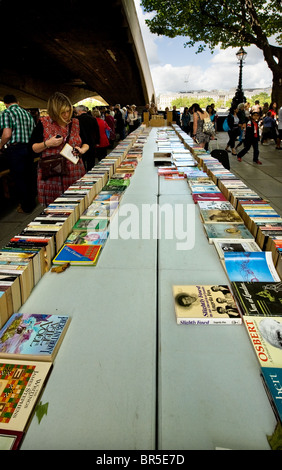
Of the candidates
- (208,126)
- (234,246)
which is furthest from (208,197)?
(208,126)

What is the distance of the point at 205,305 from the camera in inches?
53.2

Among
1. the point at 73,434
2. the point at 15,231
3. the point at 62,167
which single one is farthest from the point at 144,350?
the point at 15,231

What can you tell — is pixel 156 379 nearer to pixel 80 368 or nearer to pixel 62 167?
pixel 80 368

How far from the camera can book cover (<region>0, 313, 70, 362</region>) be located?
3.63 ft

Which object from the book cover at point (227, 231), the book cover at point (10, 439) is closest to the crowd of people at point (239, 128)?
the book cover at point (227, 231)

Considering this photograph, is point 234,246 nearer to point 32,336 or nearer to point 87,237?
point 87,237

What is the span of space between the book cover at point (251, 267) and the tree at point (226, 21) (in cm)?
1366

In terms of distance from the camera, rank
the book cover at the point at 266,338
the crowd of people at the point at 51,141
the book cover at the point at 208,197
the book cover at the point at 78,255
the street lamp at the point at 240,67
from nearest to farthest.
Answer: the book cover at the point at 266,338
the book cover at the point at 78,255
the book cover at the point at 208,197
the crowd of people at the point at 51,141
the street lamp at the point at 240,67

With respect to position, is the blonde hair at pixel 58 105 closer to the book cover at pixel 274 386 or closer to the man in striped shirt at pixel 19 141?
the man in striped shirt at pixel 19 141

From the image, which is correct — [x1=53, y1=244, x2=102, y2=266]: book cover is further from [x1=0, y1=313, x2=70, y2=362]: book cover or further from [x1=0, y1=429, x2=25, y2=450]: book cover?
[x1=0, y1=429, x2=25, y2=450]: book cover

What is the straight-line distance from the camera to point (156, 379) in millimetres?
1041

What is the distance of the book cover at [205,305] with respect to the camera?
128 centimetres

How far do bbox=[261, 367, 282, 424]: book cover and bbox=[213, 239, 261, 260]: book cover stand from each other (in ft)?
2.66

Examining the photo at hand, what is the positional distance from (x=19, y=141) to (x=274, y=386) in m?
4.78
